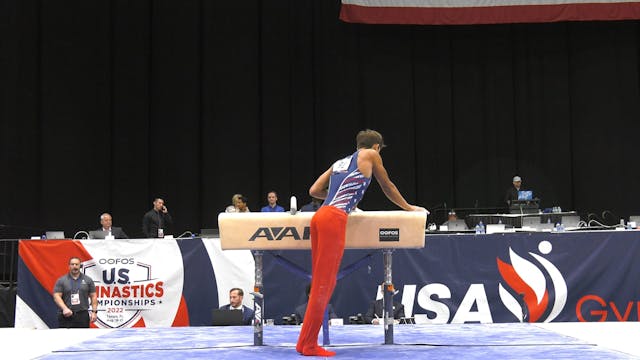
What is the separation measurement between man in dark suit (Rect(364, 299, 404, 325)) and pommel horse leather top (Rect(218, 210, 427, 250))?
12.7ft

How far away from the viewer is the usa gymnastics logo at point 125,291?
391 inches

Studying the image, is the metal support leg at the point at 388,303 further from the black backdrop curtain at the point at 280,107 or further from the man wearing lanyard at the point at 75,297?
the black backdrop curtain at the point at 280,107

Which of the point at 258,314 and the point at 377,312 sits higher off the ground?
the point at 258,314

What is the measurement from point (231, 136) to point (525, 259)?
8.73 metres

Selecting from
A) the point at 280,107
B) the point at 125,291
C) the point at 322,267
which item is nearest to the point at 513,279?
the point at 322,267

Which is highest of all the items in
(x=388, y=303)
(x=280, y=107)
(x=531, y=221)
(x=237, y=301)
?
(x=280, y=107)

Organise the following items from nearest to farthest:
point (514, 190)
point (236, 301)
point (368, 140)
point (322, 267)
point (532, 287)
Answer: point (322, 267) → point (368, 140) → point (236, 301) → point (532, 287) → point (514, 190)

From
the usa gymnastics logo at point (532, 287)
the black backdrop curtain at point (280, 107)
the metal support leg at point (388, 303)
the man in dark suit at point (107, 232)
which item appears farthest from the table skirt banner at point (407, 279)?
the black backdrop curtain at point (280, 107)

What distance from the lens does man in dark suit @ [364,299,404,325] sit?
30.8 ft

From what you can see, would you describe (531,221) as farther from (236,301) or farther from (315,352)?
(315,352)

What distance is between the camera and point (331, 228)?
521 centimetres

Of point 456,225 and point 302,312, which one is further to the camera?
point 456,225

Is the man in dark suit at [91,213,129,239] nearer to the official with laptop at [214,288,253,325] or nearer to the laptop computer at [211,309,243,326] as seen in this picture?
the official with laptop at [214,288,253,325]

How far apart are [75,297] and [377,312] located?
13.5 ft
